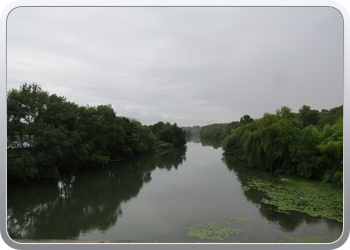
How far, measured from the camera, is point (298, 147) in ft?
46.1

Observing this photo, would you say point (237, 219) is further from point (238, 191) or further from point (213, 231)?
point (238, 191)

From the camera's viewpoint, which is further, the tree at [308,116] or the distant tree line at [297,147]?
the tree at [308,116]

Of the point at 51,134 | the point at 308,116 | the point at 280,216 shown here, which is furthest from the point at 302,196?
the point at 308,116

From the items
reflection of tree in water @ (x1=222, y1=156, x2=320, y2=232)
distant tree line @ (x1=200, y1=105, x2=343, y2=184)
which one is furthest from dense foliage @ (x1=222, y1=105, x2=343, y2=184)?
reflection of tree in water @ (x1=222, y1=156, x2=320, y2=232)

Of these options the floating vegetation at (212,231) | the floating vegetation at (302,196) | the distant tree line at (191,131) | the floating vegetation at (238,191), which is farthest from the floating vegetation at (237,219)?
the distant tree line at (191,131)

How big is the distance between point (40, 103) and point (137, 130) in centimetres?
1576

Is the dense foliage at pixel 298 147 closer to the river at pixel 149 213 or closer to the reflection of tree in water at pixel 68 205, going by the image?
the river at pixel 149 213

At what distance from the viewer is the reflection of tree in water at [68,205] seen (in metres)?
7.24

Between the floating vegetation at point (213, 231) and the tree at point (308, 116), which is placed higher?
the tree at point (308, 116)

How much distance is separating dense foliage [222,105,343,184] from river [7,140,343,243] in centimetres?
371

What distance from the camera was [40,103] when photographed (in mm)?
13227

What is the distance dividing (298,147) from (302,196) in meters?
4.83

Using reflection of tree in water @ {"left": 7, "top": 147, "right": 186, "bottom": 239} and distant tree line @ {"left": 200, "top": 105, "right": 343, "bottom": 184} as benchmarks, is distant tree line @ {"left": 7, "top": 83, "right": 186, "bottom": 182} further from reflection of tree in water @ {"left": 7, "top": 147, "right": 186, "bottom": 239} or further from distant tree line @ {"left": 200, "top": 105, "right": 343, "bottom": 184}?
distant tree line @ {"left": 200, "top": 105, "right": 343, "bottom": 184}

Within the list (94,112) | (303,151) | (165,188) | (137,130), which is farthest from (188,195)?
(137,130)
